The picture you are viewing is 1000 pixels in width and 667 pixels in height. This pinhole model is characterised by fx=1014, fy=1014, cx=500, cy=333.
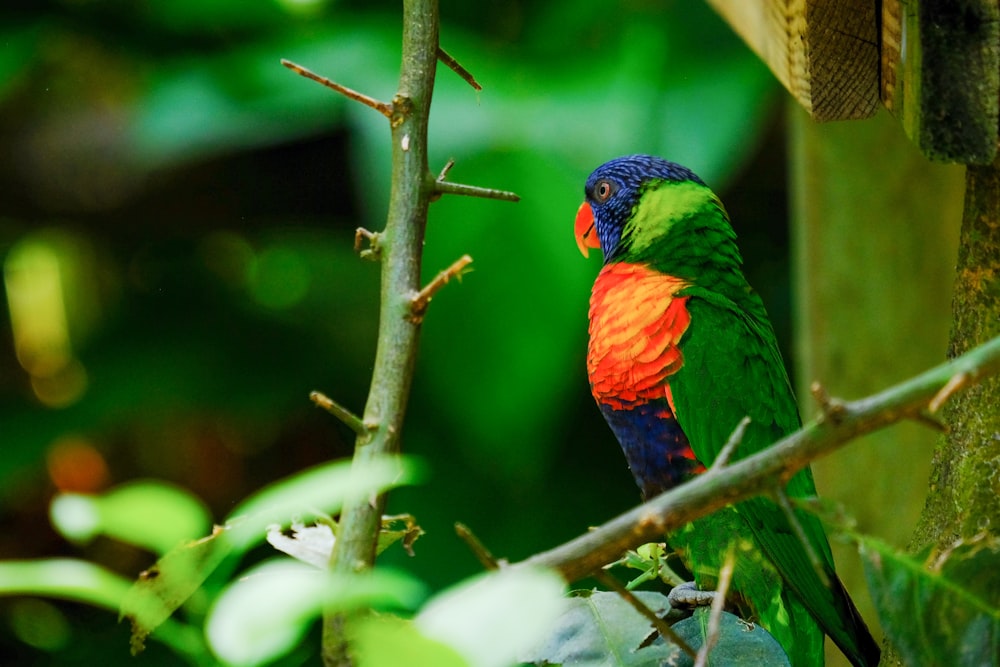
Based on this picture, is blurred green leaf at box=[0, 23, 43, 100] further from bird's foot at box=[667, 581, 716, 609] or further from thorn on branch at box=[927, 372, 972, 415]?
thorn on branch at box=[927, 372, 972, 415]

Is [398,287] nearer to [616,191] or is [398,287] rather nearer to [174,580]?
[174,580]

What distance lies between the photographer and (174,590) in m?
0.47

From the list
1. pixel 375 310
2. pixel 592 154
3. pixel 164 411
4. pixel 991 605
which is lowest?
pixel 164 411

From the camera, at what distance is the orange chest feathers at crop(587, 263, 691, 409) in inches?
40.8

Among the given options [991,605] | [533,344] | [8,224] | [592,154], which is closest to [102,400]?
[8,224]

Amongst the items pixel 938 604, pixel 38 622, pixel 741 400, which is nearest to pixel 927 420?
pixel 938 604

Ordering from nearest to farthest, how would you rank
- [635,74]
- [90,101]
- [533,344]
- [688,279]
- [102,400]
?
[688,279] → [533,344] → [635,74] → [102,400] → [90,101]

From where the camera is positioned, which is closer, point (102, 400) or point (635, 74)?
point (635, 74)

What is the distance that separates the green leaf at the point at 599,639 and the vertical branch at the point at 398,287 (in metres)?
0.22

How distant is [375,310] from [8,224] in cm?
93

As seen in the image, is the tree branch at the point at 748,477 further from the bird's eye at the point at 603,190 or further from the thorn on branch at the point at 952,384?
the bird's eye at the point at 603,190

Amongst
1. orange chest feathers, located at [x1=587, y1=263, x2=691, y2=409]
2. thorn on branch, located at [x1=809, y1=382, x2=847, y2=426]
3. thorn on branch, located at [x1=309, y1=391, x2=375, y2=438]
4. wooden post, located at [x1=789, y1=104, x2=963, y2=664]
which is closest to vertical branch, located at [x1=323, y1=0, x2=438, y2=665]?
thorn on branch, located at [x1=309, y1=391, x2=375, y2=438]

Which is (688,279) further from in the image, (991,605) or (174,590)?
(174,590)

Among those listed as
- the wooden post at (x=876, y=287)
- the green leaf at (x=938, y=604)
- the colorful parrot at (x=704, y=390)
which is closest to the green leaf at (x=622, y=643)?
the green leaf at (x=938, y=604)
